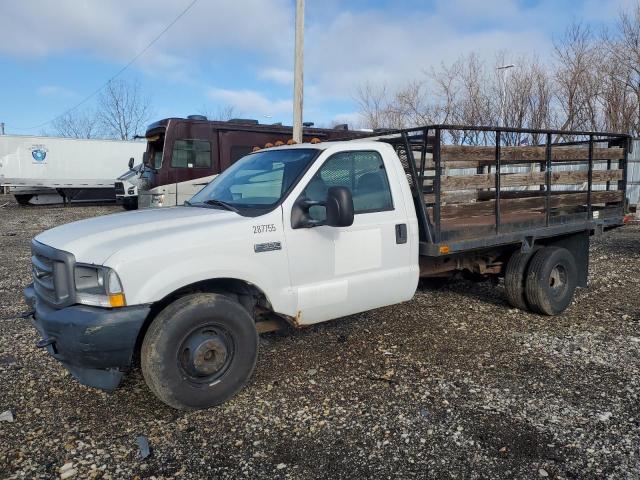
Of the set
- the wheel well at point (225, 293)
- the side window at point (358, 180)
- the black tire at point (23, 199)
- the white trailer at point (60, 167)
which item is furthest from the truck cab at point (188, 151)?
the black tire at point (23, 199)

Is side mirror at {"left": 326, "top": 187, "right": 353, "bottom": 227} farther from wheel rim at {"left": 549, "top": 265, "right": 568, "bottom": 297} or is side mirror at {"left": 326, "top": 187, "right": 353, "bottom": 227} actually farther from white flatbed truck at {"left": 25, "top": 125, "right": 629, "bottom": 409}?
wheel rim at {"left": 549, "top": 265, "right": 568, "bottom": 297}

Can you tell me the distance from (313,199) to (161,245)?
1.26 meters

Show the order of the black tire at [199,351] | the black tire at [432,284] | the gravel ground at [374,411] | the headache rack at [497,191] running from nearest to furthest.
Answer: the gravel ground at [374,411] → the black tire at [199,351] → the headache rack at [497,191] → the black tire at [432,284]

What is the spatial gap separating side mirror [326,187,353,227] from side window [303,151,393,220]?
0.41 m

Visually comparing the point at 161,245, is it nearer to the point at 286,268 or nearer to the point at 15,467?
the point at 286,268

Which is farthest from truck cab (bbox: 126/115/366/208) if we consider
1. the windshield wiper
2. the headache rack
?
the windshield wiper

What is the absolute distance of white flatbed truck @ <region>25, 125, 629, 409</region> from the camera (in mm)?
3273

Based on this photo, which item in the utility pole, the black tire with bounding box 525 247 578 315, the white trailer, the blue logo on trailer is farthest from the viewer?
the blue logo on trailer

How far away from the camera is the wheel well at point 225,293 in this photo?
3.60m

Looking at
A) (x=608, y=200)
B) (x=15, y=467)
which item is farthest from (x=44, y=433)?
(x=608, y=200)

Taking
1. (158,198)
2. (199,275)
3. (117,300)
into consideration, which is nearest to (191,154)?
(158,198)

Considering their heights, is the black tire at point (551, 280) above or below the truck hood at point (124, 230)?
below

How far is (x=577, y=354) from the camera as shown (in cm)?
471

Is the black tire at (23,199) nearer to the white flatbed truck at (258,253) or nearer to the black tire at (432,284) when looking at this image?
the black tire at (432,284)
